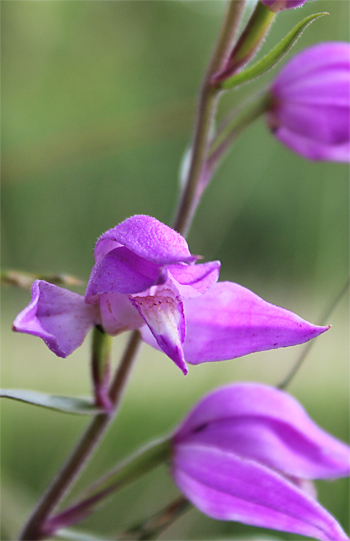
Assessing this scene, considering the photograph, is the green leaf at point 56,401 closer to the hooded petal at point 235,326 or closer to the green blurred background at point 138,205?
the hooded petal at point 235,326

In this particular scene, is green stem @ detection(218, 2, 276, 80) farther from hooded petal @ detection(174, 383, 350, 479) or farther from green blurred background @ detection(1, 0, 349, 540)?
green blurred background @ detection(1, 0, 349, 540)

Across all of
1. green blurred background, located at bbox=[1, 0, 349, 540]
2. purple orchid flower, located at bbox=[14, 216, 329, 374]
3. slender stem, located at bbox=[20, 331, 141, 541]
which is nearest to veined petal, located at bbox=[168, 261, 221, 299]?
purple orchid flower, located at bbox=[14, 216, 329, 374]

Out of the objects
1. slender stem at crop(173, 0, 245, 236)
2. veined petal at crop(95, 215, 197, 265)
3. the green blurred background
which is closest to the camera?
veined petal at crop(95, 215, 197, 265)

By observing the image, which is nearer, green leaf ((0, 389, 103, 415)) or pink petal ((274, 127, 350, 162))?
green leaf ((0, 389, 103, 415))

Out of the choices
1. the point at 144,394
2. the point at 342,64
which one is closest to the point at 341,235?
the point at 144,394

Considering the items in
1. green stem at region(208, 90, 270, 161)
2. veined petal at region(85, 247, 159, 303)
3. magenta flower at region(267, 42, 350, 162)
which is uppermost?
magenta flower at region(267, 42, 350, 162)

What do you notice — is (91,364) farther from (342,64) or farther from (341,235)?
(341,235)

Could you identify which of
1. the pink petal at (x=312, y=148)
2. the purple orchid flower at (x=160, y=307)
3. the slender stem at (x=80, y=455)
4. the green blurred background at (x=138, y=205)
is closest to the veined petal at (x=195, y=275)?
the purple orchid flower at (x=160, y=307)
